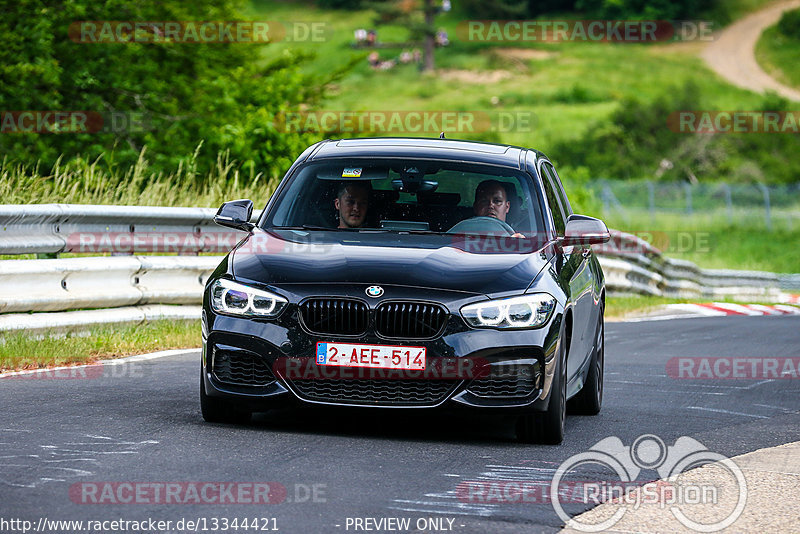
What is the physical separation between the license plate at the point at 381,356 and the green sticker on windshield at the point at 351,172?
1672 mm

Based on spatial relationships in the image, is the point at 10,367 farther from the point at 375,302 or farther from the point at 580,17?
the point at 580,17

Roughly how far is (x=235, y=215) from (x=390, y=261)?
1341mm

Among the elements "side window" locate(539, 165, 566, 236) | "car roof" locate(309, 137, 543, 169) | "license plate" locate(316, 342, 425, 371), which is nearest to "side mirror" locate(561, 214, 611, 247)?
"side window" locate(539, 165, 566, 236)

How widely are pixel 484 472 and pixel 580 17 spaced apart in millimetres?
131732

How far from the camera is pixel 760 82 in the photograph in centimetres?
11519

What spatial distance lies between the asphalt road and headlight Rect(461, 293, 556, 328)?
0.64 meters

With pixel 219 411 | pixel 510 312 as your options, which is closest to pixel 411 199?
pixel 510 312

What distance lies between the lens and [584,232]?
328 inches

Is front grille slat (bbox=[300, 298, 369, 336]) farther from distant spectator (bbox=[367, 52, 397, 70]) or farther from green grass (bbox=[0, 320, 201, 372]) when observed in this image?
distant spectator (bbox=[367, 52, 397, 70])

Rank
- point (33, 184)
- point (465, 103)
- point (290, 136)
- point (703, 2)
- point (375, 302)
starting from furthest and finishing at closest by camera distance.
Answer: point (703, 2) < point (465, 103) < point (290, 136) < point (33, 184) < point (375, 302)

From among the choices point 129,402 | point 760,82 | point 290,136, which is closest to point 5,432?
point 129,402

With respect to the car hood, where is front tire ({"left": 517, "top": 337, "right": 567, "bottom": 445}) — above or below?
below

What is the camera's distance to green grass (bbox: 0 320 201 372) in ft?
32.7

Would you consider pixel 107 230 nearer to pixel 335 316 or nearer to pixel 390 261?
pixel 390 261
